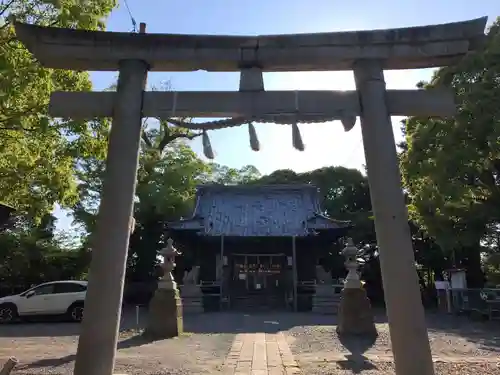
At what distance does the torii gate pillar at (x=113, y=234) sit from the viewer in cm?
467

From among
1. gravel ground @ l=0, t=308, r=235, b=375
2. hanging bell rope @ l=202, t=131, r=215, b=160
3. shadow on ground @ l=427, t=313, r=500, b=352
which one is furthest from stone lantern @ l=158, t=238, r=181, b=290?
Result: hanging bell rope @ l=202, t=131, r=215, b=160

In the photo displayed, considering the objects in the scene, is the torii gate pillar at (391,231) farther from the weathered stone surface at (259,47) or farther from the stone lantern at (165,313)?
the stone lantern at (165,313)

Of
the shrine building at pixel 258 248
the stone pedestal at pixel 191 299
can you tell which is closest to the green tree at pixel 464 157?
the shrine building at pixel 258 248

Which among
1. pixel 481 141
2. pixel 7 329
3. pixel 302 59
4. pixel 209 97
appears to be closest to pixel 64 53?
pixel 209 97

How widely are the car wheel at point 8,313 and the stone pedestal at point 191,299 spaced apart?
7029 mm

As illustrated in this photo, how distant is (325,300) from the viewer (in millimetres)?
21828

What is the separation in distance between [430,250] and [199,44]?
2638 centimetres

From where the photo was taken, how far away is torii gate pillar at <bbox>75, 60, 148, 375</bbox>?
4671mm

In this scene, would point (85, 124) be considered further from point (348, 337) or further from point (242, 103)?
point (348, 337)

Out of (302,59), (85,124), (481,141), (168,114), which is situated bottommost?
(168,114)

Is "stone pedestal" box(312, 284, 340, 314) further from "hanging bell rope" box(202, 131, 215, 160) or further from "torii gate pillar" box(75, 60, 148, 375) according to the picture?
"torii gate pillar" box(75, 60, 148, 375)

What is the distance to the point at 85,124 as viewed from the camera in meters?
9.34

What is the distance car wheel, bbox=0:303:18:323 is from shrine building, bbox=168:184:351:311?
8.57 meters

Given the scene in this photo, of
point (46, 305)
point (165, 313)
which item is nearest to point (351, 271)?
point (165, 313)
